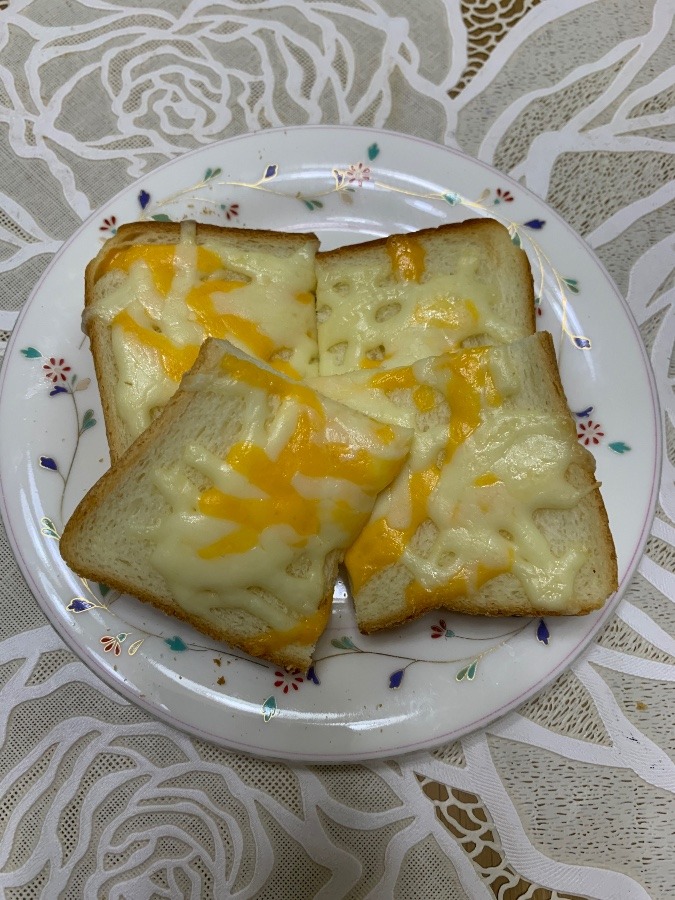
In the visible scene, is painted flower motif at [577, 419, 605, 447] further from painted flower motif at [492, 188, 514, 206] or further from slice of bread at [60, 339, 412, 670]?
painted flower motif at [492, 188, 514, 206]

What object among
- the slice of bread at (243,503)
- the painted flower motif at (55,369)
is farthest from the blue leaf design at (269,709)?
the painted flower motif at (55,369)

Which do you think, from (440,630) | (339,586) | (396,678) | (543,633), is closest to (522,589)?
(543,633)

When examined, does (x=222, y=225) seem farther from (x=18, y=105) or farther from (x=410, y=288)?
(x=18, y=105)

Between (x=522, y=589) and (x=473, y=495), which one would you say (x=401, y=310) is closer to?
(x=473, y=495)

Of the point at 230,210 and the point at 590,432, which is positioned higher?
the point at 230,210

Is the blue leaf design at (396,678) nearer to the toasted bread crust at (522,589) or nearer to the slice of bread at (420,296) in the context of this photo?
the toasted bread crust at (522,589)

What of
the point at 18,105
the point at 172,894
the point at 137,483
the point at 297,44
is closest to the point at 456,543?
the point at 137,483

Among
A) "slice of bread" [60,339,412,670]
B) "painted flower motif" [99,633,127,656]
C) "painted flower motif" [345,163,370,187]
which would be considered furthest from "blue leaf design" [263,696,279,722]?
"painted flower motif" [345,163,370,187]

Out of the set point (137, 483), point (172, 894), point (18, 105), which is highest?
point (18, 105)
